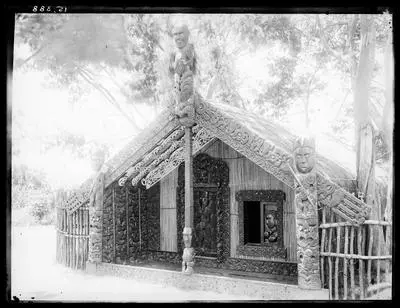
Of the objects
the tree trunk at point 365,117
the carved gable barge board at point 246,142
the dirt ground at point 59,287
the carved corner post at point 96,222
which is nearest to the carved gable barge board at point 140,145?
the carved corner post at point 96,222

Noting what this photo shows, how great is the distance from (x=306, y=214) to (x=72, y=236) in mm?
4221

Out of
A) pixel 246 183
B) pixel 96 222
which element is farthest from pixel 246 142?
pixel 96 222

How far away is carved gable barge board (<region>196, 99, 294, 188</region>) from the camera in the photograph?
6.68 m

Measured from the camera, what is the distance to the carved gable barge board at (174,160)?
25.5 feet

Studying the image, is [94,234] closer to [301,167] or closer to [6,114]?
[6,114]

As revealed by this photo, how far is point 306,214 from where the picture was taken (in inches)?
252

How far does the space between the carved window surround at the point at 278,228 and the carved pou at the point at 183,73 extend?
1632 millimetres

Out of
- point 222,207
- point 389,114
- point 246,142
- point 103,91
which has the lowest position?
point 222,207

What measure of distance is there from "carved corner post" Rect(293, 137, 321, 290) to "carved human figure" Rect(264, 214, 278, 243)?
5.38 feet

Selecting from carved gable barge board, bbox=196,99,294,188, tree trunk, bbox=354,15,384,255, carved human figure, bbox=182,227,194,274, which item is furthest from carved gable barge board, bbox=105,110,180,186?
tree trunk, bbox=354,15,384,255

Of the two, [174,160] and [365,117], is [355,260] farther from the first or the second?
[174,160]

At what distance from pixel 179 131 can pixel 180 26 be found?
5.44 ft

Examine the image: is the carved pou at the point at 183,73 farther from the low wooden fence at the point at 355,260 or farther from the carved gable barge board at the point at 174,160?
the low wooden fence at the point at 355,260
